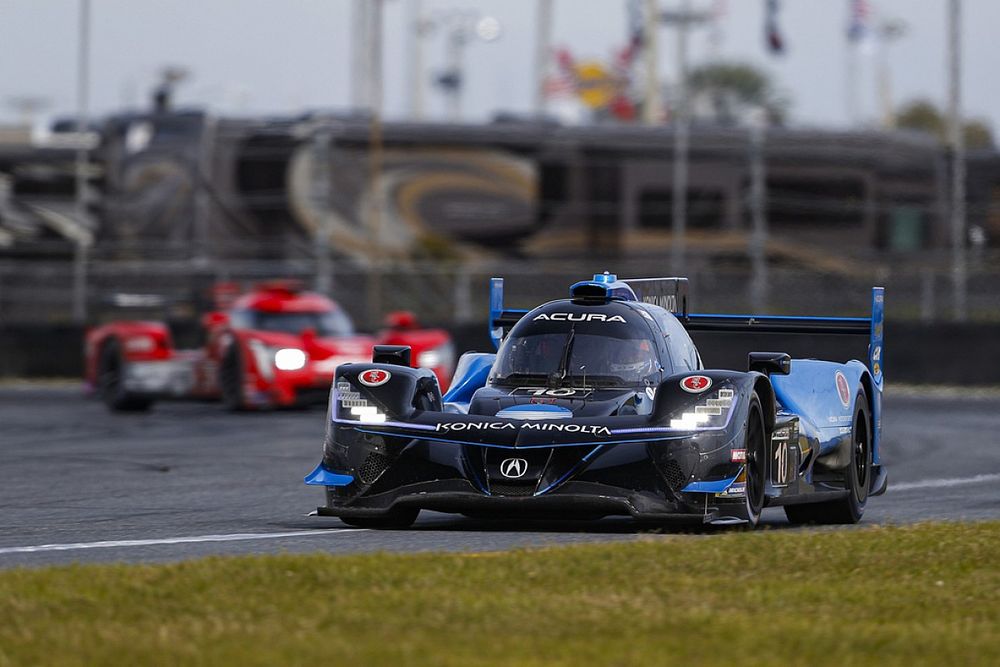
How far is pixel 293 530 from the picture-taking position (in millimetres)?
9492

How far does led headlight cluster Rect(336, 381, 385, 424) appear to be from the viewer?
365 inches

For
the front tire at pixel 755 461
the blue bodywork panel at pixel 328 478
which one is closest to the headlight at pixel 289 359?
the blue bodywork panel at pixel 328 478

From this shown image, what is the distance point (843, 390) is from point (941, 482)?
123 inches

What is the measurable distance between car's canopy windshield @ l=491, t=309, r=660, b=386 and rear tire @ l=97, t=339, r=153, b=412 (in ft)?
41.5

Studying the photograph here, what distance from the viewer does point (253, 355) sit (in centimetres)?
2125

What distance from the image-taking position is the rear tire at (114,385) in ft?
72.6

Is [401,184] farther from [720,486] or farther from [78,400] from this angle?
[720,486]

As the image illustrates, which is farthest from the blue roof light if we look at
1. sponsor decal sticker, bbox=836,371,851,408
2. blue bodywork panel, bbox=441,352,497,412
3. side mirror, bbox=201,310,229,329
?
side mirror, bbox=201,310,229,329

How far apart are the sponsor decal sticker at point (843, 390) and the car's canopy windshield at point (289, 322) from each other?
11.9m

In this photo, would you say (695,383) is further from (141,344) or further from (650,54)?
(650,54)

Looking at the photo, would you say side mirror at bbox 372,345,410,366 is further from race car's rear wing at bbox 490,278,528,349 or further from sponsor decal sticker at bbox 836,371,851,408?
sponsor decal sticker at bbox 836,371,851,408

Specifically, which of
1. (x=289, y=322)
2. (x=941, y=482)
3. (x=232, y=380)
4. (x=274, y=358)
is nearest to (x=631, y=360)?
(x=941, y=482)

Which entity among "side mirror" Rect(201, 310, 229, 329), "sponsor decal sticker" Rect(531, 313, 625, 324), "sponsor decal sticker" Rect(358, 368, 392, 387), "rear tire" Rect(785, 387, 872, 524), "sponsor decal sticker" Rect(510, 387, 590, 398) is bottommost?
"side mirror" Rect(201, 310, 229, 329)

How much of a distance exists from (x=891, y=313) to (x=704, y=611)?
25.8 m
